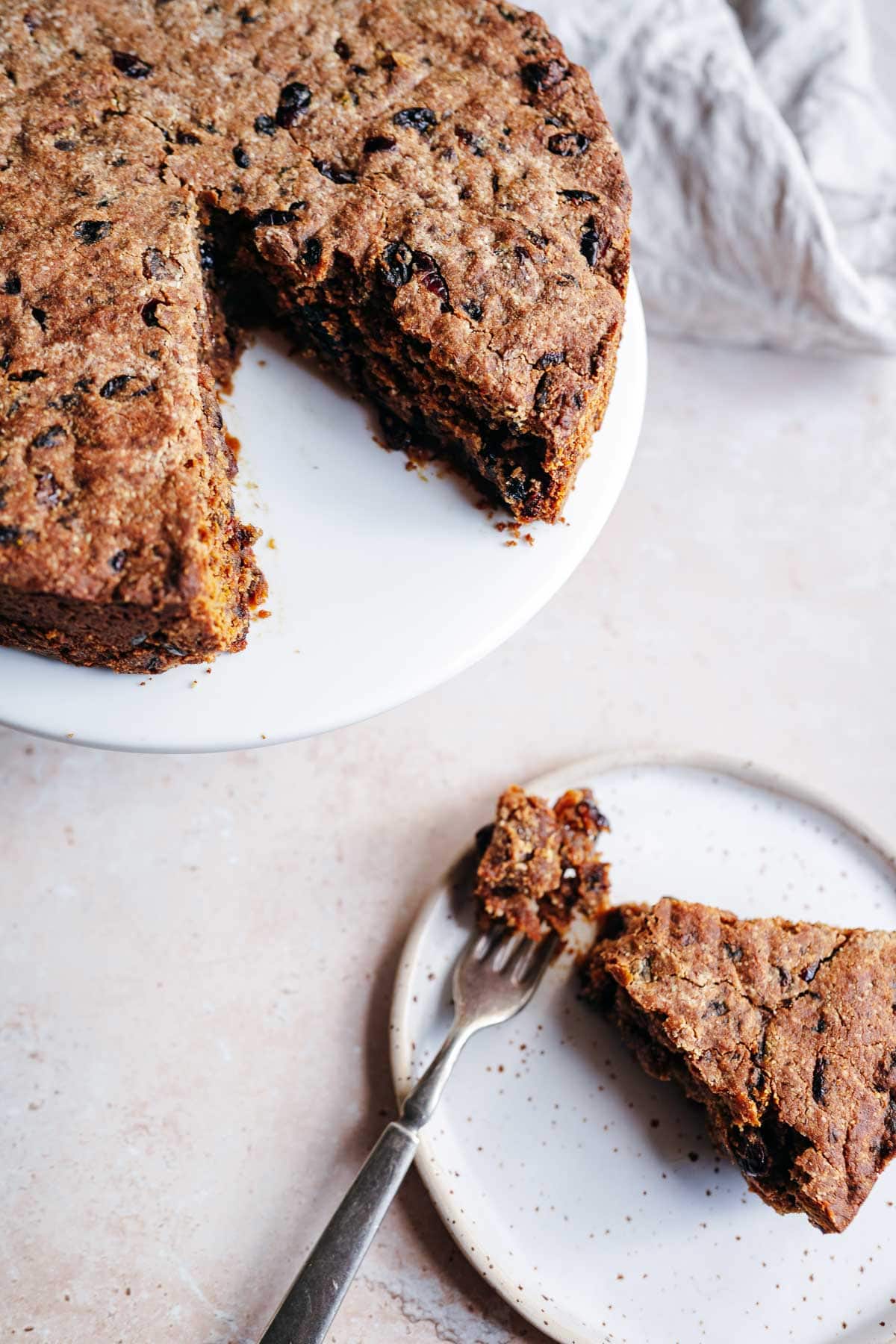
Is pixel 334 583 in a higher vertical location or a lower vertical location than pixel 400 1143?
higher

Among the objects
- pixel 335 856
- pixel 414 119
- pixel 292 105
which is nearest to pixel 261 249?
pixel 292 105

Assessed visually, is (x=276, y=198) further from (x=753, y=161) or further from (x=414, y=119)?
(x=753, y=161)

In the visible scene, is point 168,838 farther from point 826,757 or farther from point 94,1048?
point 826,757

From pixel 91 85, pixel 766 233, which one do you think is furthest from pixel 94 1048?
pixel 766 233

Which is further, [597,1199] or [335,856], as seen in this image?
[335,856]

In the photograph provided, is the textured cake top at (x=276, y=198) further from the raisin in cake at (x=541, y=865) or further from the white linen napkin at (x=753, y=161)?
the raisin in cake at (x=541, y=865)

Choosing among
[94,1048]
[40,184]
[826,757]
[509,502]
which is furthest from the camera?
[826,757]
